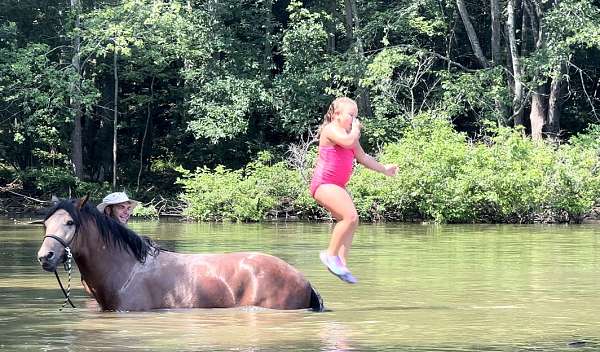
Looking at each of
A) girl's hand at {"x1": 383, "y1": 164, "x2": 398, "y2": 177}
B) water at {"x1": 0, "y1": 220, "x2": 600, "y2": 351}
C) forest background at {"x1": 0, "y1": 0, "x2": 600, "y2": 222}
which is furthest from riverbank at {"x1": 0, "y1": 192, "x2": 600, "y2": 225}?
girl's hand at {"x1": 383, "y1": 164, "x2": 398, "y2": 177}

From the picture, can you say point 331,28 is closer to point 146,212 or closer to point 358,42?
point 358,42

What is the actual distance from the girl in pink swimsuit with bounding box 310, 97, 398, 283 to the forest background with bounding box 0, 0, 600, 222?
82.6ft

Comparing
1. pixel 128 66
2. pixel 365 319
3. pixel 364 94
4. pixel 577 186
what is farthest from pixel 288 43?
pixel 365 319

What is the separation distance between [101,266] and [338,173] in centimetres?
242

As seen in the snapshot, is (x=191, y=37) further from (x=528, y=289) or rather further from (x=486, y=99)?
(x=528, y=289)

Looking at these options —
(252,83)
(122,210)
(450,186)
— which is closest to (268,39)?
(252,83)

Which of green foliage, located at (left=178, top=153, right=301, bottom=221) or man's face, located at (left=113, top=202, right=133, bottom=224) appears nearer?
man's face, located at (left=113, top=202, right=133, bottom=224)

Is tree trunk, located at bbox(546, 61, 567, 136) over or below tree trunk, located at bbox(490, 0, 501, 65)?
below

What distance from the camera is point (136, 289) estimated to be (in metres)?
11.1

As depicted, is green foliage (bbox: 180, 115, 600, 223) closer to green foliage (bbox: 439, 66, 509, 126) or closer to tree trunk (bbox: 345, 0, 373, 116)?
green foliage (bbox: 439, 66, 509, 126)

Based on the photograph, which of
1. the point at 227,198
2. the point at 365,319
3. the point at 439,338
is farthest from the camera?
the point at 227,198

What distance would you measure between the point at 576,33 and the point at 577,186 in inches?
317

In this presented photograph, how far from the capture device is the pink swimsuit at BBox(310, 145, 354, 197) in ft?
35.4

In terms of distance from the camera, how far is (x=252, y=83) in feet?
142
